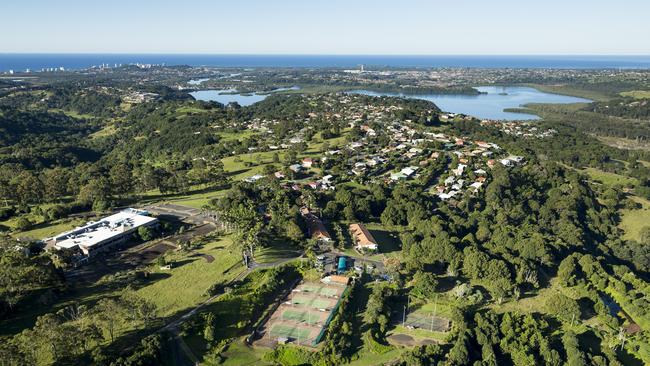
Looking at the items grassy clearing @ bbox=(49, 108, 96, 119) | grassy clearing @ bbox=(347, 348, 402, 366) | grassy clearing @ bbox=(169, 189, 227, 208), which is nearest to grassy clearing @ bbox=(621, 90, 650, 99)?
grassy clearing @ bbox=(169, 189, 227, 208)

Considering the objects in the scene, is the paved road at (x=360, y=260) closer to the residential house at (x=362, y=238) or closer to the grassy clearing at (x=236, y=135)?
the residential house at (x=362, y=238)

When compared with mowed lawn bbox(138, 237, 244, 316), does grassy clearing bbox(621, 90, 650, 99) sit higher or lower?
higher

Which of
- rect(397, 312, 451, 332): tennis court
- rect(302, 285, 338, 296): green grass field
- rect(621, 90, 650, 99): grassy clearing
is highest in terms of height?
rect(621, 90, 650, 99): grassy clearing

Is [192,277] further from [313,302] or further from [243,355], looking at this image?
[243,355]

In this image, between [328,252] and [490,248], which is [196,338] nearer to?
[328,252]

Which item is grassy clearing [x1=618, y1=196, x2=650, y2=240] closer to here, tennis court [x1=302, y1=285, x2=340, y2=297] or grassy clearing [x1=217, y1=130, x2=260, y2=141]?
tennis court [x1=302, y1=285, x2=340, y2=297]

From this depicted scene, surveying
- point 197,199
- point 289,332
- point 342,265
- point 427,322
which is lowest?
point 427,322

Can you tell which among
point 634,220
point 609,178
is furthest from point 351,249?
point 609,178
